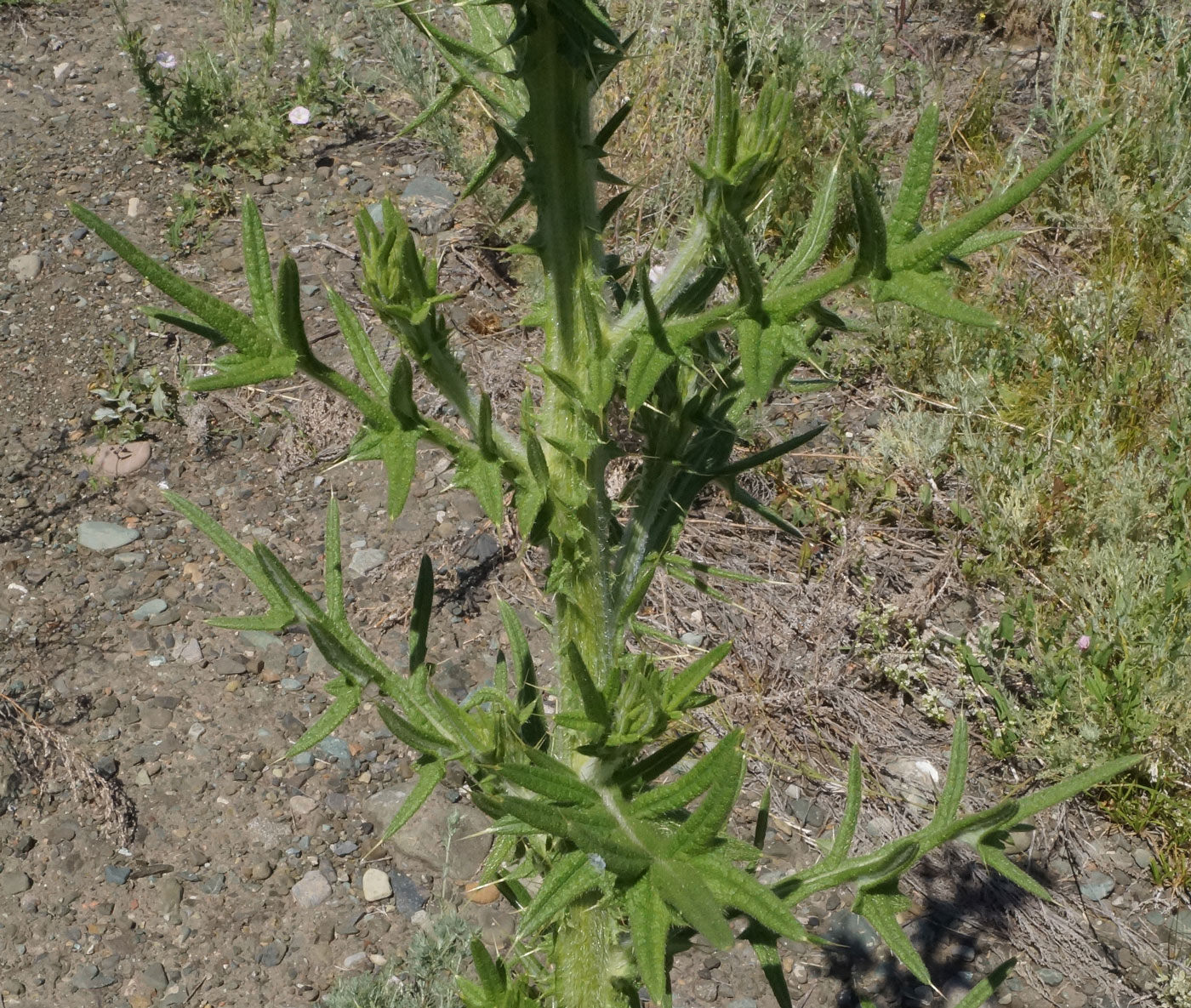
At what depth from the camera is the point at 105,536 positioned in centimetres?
386

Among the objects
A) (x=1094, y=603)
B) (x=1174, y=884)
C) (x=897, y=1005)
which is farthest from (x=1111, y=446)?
(x=897, y=1005)

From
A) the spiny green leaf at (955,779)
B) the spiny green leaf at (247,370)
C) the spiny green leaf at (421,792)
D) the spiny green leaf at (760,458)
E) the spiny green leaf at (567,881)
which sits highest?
the spiny green leaf at (247,370)

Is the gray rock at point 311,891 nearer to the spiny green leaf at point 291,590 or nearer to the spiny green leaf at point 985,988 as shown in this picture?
the spiny green leaf at point 291,590

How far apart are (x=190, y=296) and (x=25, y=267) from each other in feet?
12.6

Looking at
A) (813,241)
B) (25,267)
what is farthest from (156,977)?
(25,267)

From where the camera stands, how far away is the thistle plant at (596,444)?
123cm

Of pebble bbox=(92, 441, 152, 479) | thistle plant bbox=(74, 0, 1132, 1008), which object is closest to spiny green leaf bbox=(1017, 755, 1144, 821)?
thistle plant bbox=(74, 0, 1132, 1008)

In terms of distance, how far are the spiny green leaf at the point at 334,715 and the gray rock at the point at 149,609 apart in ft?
6.59

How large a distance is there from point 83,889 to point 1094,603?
3.02 metres

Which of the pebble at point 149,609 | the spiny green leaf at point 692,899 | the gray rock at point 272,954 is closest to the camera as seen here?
the spiny green leaf at point 692,899

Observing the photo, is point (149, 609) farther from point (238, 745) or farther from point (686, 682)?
point (686, 682)

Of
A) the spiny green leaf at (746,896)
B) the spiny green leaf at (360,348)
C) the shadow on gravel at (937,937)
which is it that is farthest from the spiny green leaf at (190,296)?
the shadow on gravel at (937,937)

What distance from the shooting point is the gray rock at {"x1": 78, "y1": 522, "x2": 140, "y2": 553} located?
3830 millimetres

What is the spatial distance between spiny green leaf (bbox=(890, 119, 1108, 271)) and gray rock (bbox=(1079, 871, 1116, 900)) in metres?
2.54
